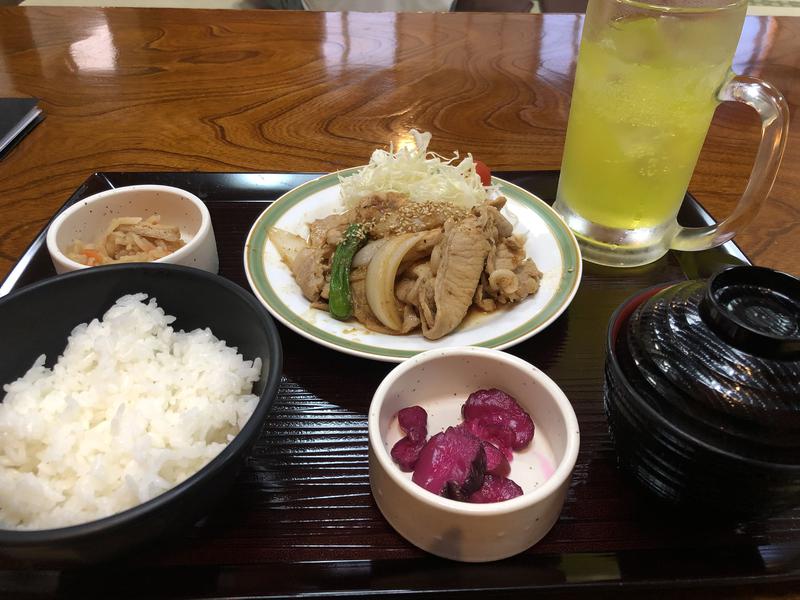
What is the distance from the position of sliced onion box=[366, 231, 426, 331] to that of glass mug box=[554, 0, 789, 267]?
0.65 meters

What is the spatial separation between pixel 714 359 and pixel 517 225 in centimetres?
109

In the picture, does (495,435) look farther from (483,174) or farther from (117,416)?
(483,174)

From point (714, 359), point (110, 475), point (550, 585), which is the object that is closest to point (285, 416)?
point (110, 475)

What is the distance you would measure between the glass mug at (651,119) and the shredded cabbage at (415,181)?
0.35 metres

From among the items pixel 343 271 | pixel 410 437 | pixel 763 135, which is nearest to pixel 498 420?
pixel 410 437

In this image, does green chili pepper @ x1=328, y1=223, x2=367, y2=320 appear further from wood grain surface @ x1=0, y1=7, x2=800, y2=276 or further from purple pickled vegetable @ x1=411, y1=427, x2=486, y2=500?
wood grain surface @ x1=0, y1=7, x2=800, y2=276

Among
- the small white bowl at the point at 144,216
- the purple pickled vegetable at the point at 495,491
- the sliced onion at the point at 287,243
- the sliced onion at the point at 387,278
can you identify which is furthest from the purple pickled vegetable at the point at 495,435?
the small white bowl at the point at 144,216

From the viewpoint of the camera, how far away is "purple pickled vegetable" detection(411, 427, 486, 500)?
1150 millimetres

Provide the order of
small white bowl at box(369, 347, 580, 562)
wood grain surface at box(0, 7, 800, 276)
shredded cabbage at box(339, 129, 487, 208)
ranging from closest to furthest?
small white bowl at box(369, 347, 580, 562), shredded cabbage at box(339, 129, 487, 208), wood grain surface at box(0, 7, 800, 276)

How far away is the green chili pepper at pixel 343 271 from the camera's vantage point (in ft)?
5.81

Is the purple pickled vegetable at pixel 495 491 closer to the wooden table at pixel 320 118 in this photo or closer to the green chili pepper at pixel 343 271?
the wooden table at pixel 320 118

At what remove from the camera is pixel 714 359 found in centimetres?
108

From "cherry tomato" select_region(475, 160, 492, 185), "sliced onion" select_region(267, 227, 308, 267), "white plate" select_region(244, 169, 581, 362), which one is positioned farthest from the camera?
"cherry tomato" select_region(475, 160, 492, 185)

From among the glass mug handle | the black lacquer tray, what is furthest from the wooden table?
the glass mug handle
